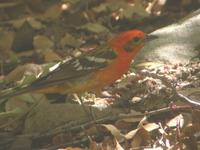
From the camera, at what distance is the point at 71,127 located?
5000 millimetres

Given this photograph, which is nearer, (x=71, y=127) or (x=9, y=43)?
(x=71, y=127)

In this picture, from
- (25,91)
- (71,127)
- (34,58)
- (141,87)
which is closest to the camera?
(71,127)

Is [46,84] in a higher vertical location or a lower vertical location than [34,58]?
higher

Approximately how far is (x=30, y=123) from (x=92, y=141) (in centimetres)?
76

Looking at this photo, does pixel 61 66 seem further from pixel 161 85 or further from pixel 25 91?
pixel 161 85

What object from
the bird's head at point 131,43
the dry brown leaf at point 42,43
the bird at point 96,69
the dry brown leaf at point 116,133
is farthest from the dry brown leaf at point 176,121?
the dry brown leaf at point 42,43

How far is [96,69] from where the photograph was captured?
18.5 ft

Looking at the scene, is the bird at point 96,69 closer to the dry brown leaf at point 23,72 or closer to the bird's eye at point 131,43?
the bird's eye at point 131,43

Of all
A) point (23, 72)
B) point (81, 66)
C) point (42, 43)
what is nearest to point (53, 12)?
point (42, 43)

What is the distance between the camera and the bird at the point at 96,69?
219 inches

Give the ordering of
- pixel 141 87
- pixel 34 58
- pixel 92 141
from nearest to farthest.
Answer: pixel 92 141 < pixel 141 87 < pixel 34 58

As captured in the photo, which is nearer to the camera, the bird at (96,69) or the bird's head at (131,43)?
the bird at (96,69)

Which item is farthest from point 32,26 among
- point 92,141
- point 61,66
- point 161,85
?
point 92,141

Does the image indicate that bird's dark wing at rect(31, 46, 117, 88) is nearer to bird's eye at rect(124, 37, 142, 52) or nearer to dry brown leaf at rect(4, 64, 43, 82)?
bird's eye at rect(124, 37, 142, 52)
